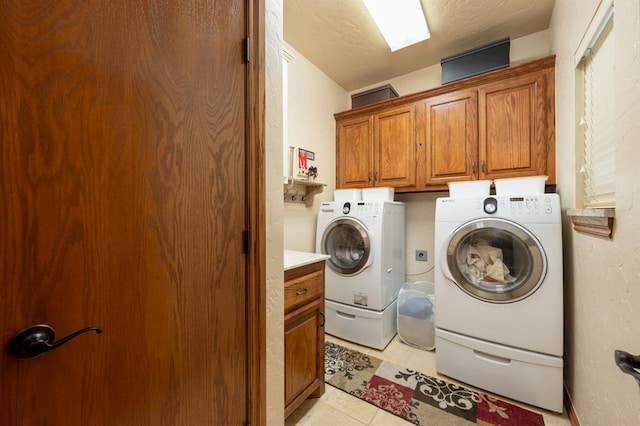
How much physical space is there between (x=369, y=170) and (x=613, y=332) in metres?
1.98

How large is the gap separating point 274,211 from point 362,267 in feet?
4.29

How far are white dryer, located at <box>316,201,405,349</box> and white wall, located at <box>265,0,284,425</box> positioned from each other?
1171 millimetres

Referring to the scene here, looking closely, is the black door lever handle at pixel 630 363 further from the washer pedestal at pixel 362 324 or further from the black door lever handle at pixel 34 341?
the washer pedestal at pixel 362 324

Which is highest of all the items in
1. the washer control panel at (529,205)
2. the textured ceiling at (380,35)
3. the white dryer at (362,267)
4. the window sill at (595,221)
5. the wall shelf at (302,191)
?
the textured ceiling at (380,35)

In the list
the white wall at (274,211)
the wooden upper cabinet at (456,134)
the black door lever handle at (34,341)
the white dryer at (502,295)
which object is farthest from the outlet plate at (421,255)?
the black door lever handle at (34,341)

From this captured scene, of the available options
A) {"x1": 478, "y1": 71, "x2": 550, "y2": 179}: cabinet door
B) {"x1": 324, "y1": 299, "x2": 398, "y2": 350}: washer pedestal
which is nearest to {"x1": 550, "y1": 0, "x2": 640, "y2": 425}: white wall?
{"x1": 478, "y1": 71, "x2": 550, "y2": 179}: cabinet door

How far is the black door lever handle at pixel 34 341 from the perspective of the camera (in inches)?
18.7

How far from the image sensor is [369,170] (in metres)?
2.58

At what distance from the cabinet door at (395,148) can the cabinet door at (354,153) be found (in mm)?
80

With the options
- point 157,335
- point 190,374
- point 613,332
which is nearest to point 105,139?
point 157,335

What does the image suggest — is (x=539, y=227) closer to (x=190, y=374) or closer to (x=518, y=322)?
(x=518, y=322)

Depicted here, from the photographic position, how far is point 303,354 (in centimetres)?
140

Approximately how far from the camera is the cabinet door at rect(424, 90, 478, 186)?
209 cm

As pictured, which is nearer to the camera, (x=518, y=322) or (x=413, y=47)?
(x=518, y=322)
